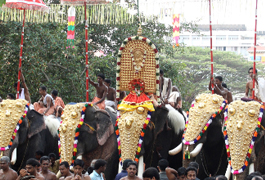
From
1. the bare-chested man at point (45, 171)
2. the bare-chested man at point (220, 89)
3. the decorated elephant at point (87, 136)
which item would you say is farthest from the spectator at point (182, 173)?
the bare-chested man at point (220, 89)

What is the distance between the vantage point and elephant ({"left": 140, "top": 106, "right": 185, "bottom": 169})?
914 cm

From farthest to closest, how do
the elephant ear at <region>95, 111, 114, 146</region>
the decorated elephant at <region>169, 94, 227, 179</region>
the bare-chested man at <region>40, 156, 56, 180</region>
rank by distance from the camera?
the elephant ear at <region>95, 111, 114, 146</region> → the decorated elephant at <region>169, 94, 227, 179</region> → the bare-chested man at <region>40, 156, 56, 180</region>

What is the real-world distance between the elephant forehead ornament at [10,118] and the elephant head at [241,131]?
11.8ft

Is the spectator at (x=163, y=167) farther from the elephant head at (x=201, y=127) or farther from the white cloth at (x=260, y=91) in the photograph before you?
the white cloth at (x=260, y=91)

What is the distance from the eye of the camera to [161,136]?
10.2 meters

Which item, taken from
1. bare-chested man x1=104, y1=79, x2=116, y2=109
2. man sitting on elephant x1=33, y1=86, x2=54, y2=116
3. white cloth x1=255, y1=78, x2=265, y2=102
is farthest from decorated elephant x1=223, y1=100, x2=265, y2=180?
man sitting on elephant x1=33, y1=86, x2=54, y2=116

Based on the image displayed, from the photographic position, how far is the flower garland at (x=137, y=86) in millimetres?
9094

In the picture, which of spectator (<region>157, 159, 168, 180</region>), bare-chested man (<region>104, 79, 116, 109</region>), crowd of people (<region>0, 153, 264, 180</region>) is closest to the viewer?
crowd of people (<region>0, 153, 264, 180</region>)

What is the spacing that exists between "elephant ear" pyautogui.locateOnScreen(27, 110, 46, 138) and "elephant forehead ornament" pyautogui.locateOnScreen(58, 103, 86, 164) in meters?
1.18

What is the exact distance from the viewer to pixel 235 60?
3022cm

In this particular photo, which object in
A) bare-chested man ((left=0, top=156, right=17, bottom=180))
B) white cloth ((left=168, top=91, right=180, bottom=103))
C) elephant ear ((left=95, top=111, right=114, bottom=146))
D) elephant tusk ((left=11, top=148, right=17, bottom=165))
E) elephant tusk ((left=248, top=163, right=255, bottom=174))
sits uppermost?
white cloth ((left=168, top=91, right=180, bottom=103))

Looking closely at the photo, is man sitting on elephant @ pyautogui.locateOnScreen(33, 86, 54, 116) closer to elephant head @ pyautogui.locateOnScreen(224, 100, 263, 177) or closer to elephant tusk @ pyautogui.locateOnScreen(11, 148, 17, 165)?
elephant tusk @ pyautogui.locateOnScreen(11, 148, 17, 165)

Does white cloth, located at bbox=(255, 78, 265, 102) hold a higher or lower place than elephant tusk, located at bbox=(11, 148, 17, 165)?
higher

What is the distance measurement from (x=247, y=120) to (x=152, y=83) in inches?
74.9
